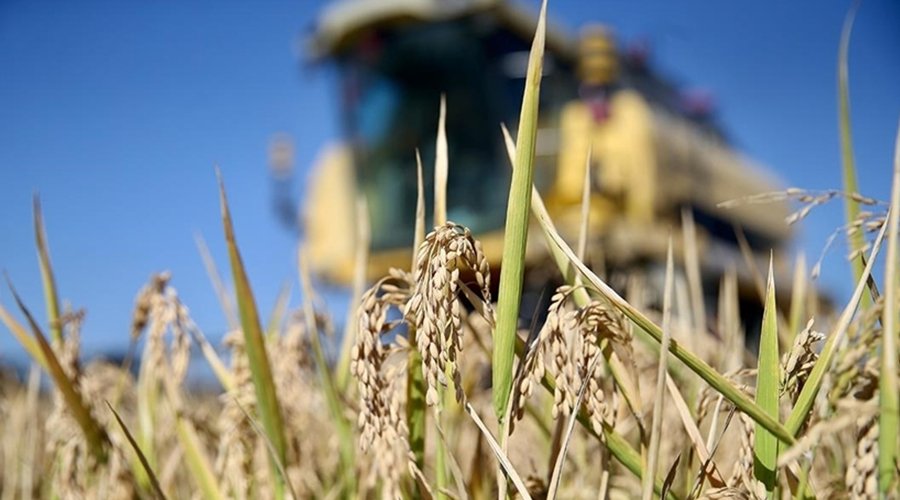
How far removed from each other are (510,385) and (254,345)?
24cm

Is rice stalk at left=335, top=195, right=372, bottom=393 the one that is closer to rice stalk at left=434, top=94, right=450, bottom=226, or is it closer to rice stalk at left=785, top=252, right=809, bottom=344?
rice stalk at left=434, top=94, right=450, bottom=226

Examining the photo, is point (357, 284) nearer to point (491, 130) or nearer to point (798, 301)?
point (798, 301)

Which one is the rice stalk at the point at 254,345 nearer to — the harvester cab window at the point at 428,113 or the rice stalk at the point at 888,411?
the rice stalk at the point at 888,411

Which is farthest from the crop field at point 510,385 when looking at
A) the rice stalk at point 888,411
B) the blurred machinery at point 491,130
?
the blurred machinery at point 491,130

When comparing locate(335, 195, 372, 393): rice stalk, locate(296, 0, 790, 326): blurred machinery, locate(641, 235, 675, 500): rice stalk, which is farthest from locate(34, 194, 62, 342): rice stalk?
locate(296, 0, 790, 326): blurred machinery

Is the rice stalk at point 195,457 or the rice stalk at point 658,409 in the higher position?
the rice stalk at point 658,409

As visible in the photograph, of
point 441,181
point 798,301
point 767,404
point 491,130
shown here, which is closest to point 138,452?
point 441,181

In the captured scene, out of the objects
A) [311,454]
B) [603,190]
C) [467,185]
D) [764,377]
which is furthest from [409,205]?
[764,377]

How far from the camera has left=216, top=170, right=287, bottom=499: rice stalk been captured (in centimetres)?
60

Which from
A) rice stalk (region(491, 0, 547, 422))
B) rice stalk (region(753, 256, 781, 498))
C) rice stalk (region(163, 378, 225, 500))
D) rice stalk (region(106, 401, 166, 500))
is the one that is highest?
rice stalk (region(491, 0, 547, 422))

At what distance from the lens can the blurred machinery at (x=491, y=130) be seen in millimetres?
7621

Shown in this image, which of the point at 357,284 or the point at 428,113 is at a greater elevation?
the point at 428,113

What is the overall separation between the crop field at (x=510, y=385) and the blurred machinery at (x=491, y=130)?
617 centimetres

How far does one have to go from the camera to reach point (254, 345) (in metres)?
0.60
